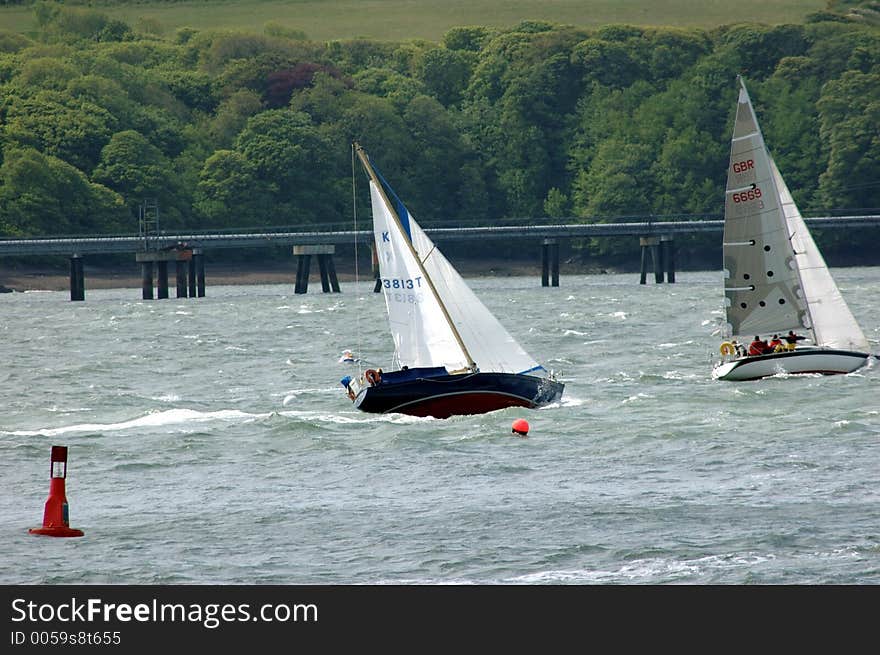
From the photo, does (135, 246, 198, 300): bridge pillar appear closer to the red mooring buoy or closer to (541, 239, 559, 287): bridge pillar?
(541, 239, 559, 287): bridge pillar

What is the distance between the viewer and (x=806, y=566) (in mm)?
22938

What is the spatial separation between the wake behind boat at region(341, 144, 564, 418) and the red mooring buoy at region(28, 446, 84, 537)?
14.2 m

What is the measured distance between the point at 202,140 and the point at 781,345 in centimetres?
13243

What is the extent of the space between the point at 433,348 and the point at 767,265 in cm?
1236

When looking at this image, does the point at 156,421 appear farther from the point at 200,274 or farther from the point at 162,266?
the point at 200,274

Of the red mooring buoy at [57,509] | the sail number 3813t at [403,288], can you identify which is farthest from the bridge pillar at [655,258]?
the red mooring buoy at [57,509]

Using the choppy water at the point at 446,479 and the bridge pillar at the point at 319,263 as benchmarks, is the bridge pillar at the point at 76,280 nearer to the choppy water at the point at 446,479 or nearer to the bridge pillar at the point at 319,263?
the bridge pillar at the point at 319,263

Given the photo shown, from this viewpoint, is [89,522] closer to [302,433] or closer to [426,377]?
[302,433]

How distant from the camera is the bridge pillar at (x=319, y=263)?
12650 centimetres

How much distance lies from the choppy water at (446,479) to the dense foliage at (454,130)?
10238cm

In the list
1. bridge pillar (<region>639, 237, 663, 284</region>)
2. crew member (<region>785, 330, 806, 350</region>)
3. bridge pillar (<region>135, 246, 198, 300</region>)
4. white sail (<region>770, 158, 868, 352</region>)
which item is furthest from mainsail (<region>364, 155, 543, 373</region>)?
bridge pillar (<region>639, 237, 663, 284</region>)

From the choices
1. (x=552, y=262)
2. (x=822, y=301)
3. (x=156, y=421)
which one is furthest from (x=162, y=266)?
(x=156, y=421)

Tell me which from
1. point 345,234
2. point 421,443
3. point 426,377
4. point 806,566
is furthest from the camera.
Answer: point 345,234
